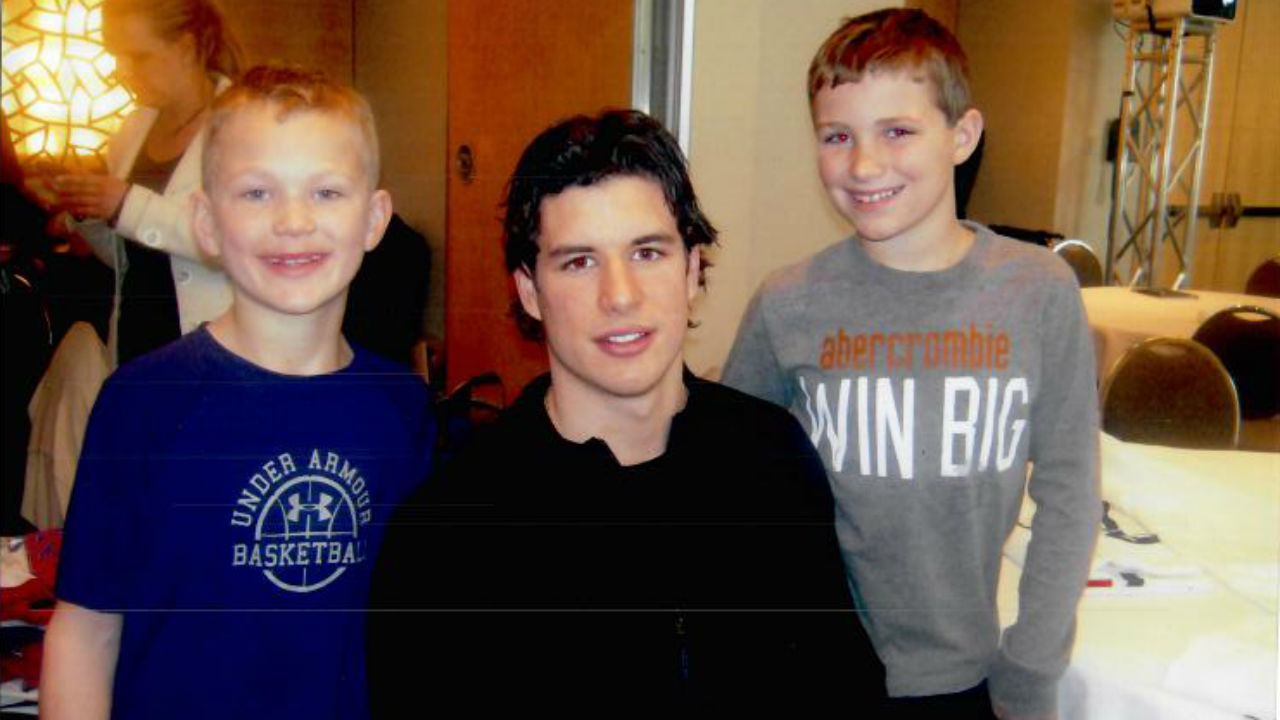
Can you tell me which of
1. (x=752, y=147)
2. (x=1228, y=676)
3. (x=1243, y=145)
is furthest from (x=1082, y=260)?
(x=1228, y=676)

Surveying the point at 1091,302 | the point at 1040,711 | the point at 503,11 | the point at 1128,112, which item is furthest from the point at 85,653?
the point at 1128,112

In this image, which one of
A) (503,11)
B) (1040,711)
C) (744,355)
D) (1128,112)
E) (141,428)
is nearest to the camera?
(141,428)

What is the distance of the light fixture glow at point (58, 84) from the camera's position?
71 cm

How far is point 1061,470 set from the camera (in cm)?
91

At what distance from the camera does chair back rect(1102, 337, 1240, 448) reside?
1.51 m

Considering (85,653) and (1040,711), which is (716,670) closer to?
(1040,711)

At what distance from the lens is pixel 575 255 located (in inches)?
29.1

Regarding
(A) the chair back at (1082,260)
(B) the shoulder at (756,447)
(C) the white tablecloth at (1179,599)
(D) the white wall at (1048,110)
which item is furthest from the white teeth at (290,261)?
(A) the chair back at (1082,260)

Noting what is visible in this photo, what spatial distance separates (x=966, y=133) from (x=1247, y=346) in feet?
3.51

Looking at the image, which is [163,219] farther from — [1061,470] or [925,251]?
[1061,470]

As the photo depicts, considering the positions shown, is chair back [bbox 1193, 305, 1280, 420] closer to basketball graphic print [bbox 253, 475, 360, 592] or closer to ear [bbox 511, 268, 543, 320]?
ear [bbox 511, 268, 543, 320]

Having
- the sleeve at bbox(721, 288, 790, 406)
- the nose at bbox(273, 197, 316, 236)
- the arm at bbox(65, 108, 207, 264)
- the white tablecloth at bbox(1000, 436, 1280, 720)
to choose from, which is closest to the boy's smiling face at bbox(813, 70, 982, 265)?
the sleeve at bbox(721, 288, 790, 406)

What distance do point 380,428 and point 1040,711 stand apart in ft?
2.11

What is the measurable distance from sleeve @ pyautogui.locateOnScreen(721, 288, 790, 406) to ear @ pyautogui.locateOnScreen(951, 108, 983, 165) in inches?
9.6
